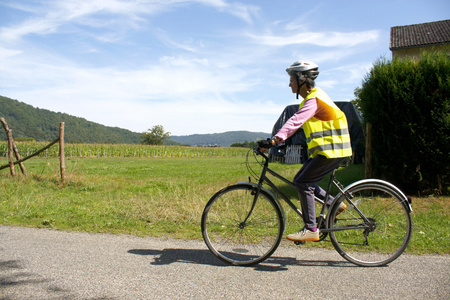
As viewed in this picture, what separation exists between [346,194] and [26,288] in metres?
3.38

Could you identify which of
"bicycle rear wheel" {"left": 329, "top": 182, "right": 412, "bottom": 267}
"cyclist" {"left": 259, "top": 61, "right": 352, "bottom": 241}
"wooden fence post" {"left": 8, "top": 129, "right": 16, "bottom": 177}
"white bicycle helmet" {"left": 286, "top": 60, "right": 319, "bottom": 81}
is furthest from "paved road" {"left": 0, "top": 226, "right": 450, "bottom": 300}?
"wooden fence post" {"left": 8, "top": 129, "right": 16, "bottom": 177}

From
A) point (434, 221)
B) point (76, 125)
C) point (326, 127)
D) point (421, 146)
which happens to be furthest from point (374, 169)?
point (76, 125)

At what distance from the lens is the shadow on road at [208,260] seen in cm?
385

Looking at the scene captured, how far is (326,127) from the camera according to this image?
3.80 meters

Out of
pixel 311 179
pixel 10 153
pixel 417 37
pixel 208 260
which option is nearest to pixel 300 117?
pixel 311 179

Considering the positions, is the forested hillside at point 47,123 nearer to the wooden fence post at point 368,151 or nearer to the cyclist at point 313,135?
the wooden fence post at point 368,151

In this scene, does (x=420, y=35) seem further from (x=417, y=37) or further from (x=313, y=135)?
(x=313, y=135)

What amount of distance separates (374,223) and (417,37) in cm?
3066

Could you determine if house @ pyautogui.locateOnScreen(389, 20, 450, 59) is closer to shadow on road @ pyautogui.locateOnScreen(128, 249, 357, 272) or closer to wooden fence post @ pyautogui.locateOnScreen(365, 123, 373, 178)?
wooden fence post @ pyautogui.locateOnScreen(365, 123, 373, 178)

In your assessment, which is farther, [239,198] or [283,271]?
[239,198]

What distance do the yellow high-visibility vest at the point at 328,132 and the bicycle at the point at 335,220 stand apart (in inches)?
13.7

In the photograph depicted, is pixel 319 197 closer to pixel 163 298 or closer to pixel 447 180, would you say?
pixel 163 298

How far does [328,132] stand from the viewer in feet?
12.4

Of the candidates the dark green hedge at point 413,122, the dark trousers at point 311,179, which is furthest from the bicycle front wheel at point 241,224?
the dark green hedge at point 413,122
